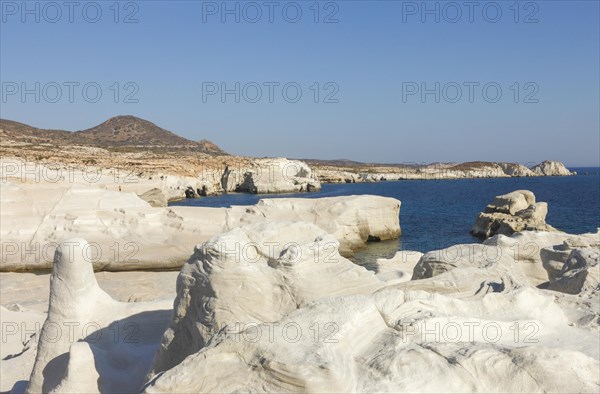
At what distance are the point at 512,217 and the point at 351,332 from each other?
80.5 ft

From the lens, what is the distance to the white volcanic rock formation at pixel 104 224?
51.8 ft

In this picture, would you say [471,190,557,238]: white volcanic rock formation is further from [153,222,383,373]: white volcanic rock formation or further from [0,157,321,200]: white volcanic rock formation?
[0,157,321,200]: white volcanic rock formation

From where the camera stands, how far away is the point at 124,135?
11494 cm

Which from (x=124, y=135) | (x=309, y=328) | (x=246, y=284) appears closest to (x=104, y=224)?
(x=246, y=284)

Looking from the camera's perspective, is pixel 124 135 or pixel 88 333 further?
pixel 124 135

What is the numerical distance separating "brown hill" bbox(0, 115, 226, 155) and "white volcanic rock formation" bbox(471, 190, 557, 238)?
7786 centimetres

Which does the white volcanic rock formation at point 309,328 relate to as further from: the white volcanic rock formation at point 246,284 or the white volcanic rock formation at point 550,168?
the white volcanic rock formation at point 550,168

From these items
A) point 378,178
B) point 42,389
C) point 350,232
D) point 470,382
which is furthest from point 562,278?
point 378,178

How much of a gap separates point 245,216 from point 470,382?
1621 cm

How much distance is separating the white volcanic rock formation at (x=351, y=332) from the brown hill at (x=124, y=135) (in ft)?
297

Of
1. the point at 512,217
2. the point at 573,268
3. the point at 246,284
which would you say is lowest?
the point at 512,217

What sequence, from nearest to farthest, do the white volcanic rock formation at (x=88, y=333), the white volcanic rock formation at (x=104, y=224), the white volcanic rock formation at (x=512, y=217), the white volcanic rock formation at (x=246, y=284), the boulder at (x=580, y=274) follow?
the white volcanic rock formation at (x=246, y=284) < the white volcanic rock formation at (x=88, y=333) < the boulder at (x=580, y=274) < the white volcanic rock formation at (x=104, y=224) < the white volcanic rock formation at (x=512, y=217)

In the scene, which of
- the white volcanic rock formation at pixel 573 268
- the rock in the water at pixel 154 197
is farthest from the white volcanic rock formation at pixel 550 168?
the white volcanic rock formation at pixel 573 268

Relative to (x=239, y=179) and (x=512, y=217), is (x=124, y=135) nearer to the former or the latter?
(x=239, y=179)
